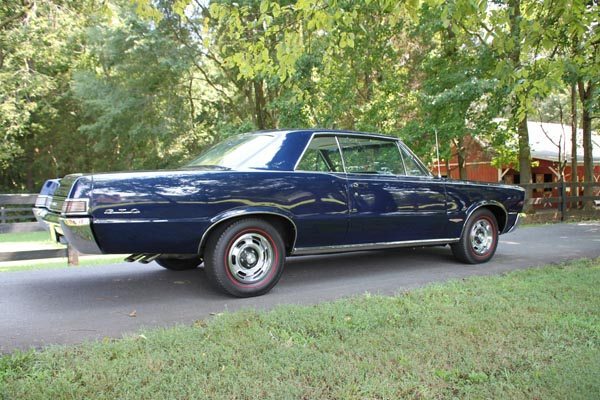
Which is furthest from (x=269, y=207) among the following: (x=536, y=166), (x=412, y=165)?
(x=536, y=166)

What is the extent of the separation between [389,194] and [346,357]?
2.98 m

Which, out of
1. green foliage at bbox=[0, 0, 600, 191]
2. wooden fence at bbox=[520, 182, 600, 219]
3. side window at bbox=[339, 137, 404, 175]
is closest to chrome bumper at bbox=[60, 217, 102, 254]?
green foliage at bbox=[0, 0, 600, 191]

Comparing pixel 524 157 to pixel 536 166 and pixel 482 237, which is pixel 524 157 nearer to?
pixel 536 166

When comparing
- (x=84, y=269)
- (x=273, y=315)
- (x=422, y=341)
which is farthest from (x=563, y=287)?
(x=84, y=269)

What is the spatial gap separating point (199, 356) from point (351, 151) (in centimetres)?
332

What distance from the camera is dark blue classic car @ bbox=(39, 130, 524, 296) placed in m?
4.21

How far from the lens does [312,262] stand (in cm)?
707

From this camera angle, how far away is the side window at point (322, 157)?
530cm

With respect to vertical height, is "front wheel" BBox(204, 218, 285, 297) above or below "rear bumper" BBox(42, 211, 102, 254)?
below

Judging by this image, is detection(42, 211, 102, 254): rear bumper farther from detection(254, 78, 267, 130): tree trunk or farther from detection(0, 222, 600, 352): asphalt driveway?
detection(254, 78, 267, 130): tree trunk

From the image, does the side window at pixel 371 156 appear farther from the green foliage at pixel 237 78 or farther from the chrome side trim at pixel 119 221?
the chrome side trim at pixel 119 221

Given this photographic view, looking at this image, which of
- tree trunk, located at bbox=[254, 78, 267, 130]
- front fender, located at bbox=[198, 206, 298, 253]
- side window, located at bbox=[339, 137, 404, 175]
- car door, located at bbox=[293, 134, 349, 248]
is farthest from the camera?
tree trunk, located at bbox=[254, 78, 267, 130]

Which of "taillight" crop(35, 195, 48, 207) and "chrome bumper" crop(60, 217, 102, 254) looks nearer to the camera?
"chrome bumper" crop(60, 217, 102, 254)

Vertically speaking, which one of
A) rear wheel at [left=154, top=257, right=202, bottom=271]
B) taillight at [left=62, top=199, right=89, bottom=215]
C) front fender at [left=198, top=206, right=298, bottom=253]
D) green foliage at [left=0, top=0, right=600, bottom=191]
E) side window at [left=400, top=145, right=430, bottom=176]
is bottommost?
rear wheel at [left=154, top=257, right=202, bottom=271]
